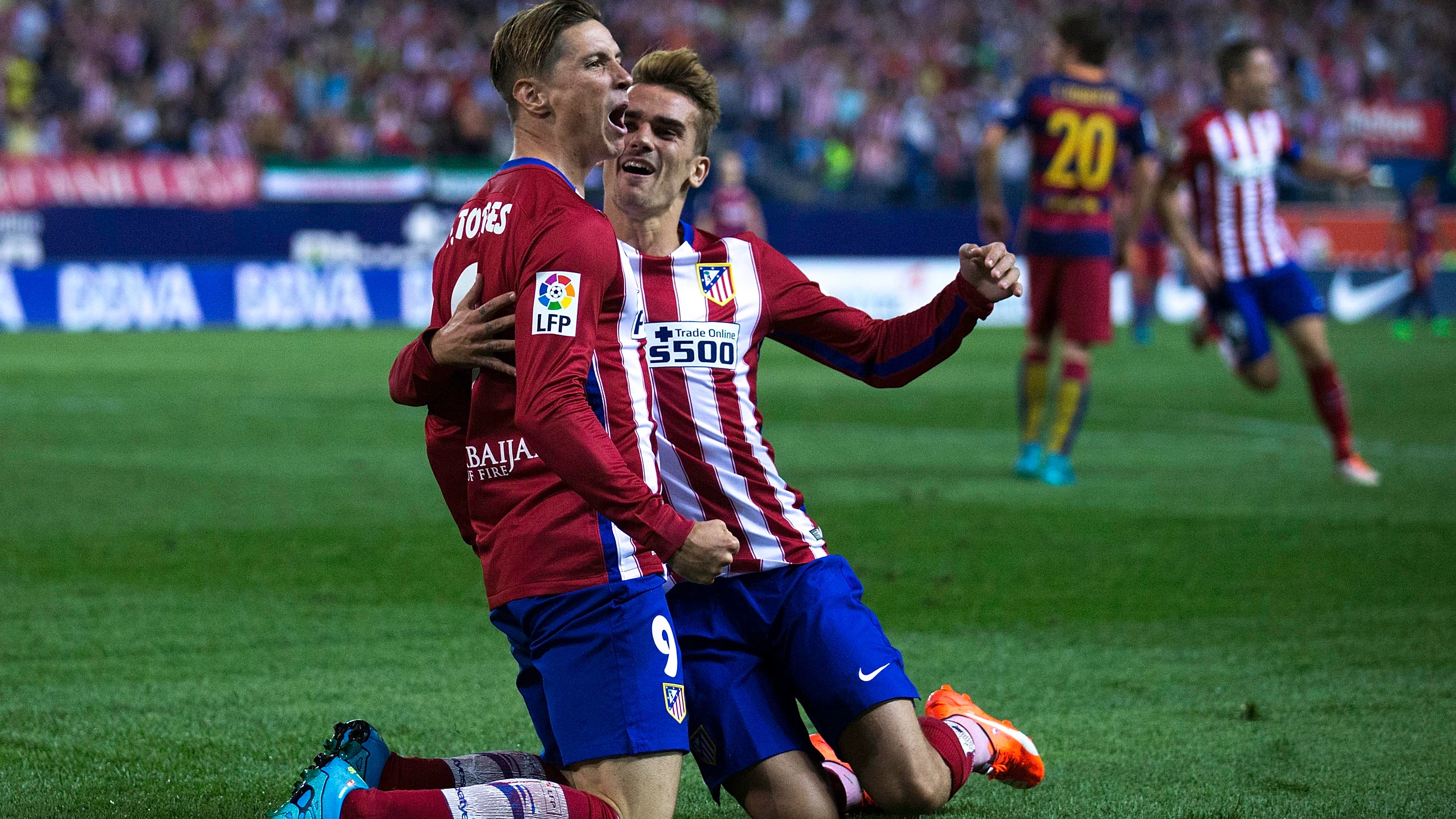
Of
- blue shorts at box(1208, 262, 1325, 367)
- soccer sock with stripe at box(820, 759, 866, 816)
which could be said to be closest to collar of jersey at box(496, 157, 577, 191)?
soccer sock with stripe at box(820, 759, 866, 816)

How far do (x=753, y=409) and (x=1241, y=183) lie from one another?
6.05 meters

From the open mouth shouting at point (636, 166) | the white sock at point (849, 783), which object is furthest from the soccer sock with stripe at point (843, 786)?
the open mouth shouting at point (636, 166)

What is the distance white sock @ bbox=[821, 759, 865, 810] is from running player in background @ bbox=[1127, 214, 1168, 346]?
1576 cm

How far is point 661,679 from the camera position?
9.64ft

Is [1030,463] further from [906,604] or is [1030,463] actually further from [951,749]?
[951,749]

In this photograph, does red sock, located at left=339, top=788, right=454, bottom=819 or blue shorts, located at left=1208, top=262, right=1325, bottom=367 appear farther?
blue shorts, located at left=1208, top=262, right=1325, bottom=367

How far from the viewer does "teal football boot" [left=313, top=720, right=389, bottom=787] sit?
3039 mm

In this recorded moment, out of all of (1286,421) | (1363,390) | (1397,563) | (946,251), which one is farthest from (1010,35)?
(1397,563)

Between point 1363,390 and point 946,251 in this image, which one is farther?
point 946,251

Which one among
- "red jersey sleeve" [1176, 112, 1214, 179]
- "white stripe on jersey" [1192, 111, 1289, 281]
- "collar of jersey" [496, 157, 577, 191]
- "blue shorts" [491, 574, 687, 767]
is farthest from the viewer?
"red jersey sleeve" [1176, 112, 1214, 179]

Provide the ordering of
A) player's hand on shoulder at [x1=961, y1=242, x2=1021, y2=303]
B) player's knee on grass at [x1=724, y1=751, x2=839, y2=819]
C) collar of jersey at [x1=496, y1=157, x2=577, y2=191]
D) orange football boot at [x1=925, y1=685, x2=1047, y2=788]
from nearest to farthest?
collar of jersey at [x1=496, y1=157, x2=577, y2=191]
player's hand on shoulder at [x1=961, y1=242, x2=1021, y2=303]
player's knee on grass at [x1=724, y1=751, x2=839, y2=819]
orange football boot at [x1=925, y1=685, x2=1047, y2=788]

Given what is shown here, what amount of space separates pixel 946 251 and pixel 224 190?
998 centimetres

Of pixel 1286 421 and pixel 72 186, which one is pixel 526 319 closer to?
pixel 1286 421

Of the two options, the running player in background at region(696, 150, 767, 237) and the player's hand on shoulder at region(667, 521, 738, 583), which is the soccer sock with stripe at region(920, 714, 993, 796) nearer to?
the player's hand on shoulder at region(667, 521, 738, 583)
